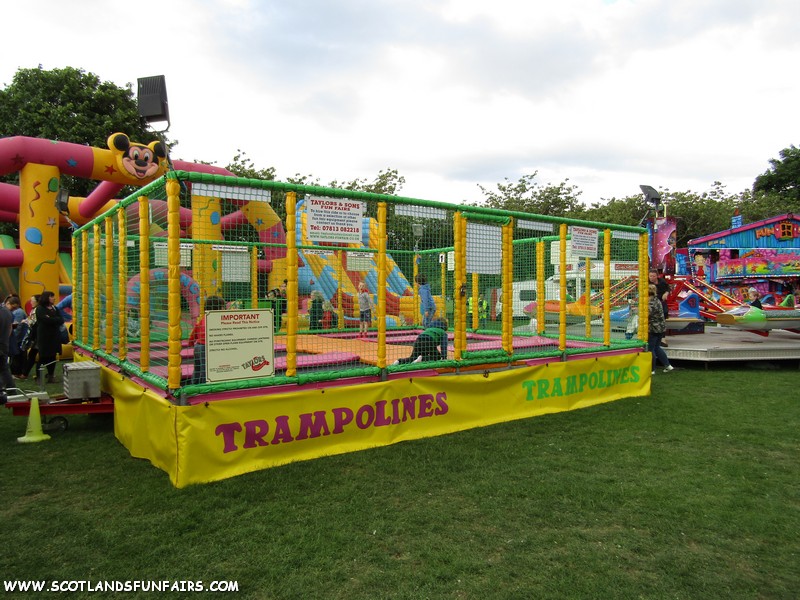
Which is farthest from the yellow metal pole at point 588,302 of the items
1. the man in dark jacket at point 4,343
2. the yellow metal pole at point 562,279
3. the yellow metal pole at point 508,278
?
the man in dark jacket at point 4,343

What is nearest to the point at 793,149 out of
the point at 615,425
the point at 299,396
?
the point at 615,425

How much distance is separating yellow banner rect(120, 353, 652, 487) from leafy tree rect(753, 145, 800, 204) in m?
47.4

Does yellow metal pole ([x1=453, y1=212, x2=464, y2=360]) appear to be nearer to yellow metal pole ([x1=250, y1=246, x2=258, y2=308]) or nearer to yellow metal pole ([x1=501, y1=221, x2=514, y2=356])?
yellow metal pole ([x1=501, y1=221, x2=514, y2=356])

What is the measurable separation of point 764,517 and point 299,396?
367 cm

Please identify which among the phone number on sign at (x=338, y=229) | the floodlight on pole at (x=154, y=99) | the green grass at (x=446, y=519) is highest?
the floodlight on pole at (x=154, y=99)

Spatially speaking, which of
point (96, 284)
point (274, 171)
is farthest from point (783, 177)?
point (96, 284)

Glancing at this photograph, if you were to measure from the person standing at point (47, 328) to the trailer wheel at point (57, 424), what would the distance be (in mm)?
2217

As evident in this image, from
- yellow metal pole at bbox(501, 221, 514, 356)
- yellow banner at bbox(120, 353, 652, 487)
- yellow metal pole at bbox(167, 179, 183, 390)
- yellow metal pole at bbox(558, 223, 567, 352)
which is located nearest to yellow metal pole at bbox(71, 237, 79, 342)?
yellow banner at bbox(120, 353, 652, 487)

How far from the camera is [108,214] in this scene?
19.9 feet

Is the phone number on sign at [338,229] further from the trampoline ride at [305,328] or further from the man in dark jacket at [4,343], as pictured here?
the man in dark jacket at [4,343]

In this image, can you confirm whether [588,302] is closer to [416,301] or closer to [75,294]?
[416,301]

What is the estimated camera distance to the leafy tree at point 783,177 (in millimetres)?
44844

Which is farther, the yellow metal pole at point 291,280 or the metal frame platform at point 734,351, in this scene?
the metal frame platform at point 734,351

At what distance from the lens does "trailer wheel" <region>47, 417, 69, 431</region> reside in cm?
615
